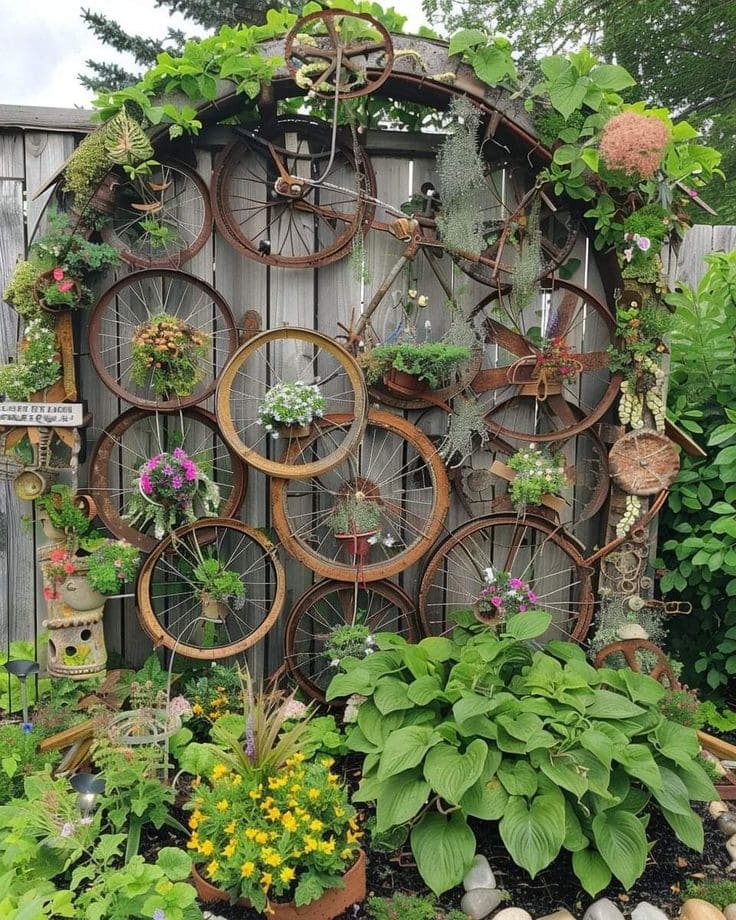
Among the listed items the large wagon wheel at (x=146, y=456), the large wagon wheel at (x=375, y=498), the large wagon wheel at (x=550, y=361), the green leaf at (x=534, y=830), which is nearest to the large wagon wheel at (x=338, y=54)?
the large wagon wheel at (x=550, y=361)

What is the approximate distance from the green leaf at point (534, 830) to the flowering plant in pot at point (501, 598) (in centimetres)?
101

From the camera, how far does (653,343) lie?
11.0 feet

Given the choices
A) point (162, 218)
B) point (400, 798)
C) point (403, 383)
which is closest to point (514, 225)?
point (403, 383)

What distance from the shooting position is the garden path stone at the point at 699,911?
228cm

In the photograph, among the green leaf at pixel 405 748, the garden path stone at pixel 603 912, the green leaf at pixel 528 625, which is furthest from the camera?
the green leaf at pixel 528 625

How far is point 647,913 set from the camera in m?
2.30

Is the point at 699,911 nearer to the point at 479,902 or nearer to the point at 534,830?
the point at 534,830

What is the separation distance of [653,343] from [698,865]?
221 cm

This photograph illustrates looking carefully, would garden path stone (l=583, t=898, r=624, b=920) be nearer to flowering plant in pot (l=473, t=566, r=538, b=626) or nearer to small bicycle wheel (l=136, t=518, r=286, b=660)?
flowering plant in pot (l=473, t=566, r=538, b=626)

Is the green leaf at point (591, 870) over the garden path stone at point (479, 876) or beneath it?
over

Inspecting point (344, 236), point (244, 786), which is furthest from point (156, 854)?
point (344, 236)

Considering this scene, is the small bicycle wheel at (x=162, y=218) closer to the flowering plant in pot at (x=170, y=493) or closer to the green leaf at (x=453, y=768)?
the flowering plant in pot at (x=170, y=493)

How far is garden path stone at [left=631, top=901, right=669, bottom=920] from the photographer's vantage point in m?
2.29

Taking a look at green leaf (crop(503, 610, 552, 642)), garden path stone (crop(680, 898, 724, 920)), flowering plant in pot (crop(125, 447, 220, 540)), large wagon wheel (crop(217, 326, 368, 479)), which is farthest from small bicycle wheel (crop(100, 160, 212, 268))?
garden path stone (crop(680, 898, 724, 920))
